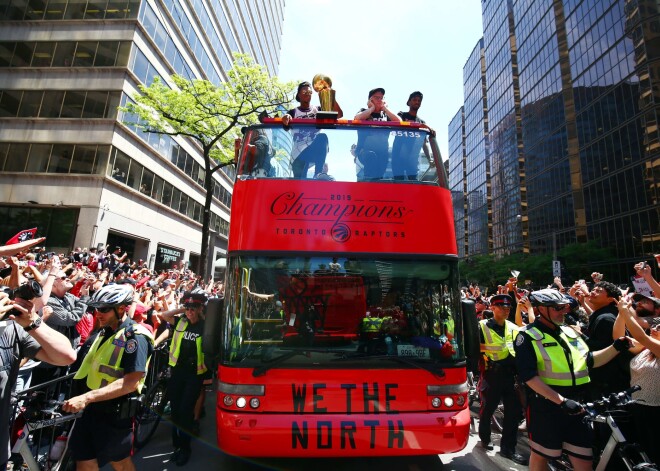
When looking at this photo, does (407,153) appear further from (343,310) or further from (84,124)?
(84,124)

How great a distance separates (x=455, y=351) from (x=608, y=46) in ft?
152

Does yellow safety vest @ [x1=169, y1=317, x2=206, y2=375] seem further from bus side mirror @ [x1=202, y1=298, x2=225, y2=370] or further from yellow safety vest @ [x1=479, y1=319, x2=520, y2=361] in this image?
yellow safety vest @ [x1=479, y1=319, x2=520, y2=361]

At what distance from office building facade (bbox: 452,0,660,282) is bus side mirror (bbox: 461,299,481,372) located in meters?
36.7

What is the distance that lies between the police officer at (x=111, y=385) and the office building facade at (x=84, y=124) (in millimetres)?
18344

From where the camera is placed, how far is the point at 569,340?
11.7 ft

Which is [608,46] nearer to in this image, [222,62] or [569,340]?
[222,62]

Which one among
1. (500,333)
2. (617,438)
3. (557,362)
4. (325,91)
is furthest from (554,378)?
(325,91)

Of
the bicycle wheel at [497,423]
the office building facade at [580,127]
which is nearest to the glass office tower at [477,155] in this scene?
the office building facade at [580,127]

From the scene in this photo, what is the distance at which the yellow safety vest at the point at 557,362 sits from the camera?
11.1ft

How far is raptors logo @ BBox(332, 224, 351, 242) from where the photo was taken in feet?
13.8

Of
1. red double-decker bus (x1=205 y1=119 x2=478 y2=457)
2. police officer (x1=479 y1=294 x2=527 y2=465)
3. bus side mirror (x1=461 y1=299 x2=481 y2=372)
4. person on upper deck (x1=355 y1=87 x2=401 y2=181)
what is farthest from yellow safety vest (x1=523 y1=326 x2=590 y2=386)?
person on upper deck (x1=355 y1=87 x2=401 y2=181)

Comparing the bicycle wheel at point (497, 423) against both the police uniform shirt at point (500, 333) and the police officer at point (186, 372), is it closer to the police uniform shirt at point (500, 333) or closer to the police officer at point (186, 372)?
the police uniform shirt at point (500, 333)

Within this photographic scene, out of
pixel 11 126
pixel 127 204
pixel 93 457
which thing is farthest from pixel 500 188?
pixel 93 457

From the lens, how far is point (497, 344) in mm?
5500
